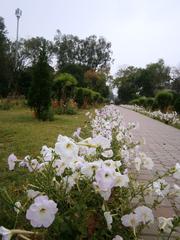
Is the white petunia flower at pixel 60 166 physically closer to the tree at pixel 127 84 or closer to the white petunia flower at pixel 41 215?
the white petunia flower at pixel 41 215

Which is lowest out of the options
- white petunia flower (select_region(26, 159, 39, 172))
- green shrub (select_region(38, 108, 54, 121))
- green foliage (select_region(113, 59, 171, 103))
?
green shrub (select_region(38, 108, 54, 121))

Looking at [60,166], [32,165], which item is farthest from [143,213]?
[32,165]

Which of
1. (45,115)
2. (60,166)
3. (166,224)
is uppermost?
(60,166)

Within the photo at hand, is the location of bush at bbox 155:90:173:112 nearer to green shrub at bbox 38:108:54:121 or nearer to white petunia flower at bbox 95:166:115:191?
green shrub at bbox 38:108:54:121

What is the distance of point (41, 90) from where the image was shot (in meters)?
11.0

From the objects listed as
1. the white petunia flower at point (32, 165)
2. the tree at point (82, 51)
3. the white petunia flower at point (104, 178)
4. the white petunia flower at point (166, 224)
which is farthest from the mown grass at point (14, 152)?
the tree at point (82, 51)

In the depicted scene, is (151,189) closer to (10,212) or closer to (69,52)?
(10,212)

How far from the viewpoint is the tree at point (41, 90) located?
10.9m

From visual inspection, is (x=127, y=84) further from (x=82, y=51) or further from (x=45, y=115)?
(x=45, y=115)

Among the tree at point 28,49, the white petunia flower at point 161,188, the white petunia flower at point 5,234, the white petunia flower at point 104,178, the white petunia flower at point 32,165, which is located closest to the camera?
the white petunia flower at point 5,234

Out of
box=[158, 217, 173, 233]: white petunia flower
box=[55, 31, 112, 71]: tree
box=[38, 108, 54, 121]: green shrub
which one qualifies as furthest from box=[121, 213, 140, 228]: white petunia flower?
box=[55, 31, 112, 71]: tree

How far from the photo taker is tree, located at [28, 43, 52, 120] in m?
10.9

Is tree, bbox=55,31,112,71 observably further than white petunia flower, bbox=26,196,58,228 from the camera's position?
Yes

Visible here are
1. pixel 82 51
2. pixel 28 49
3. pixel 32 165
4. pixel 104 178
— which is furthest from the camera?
pixel 82 51
